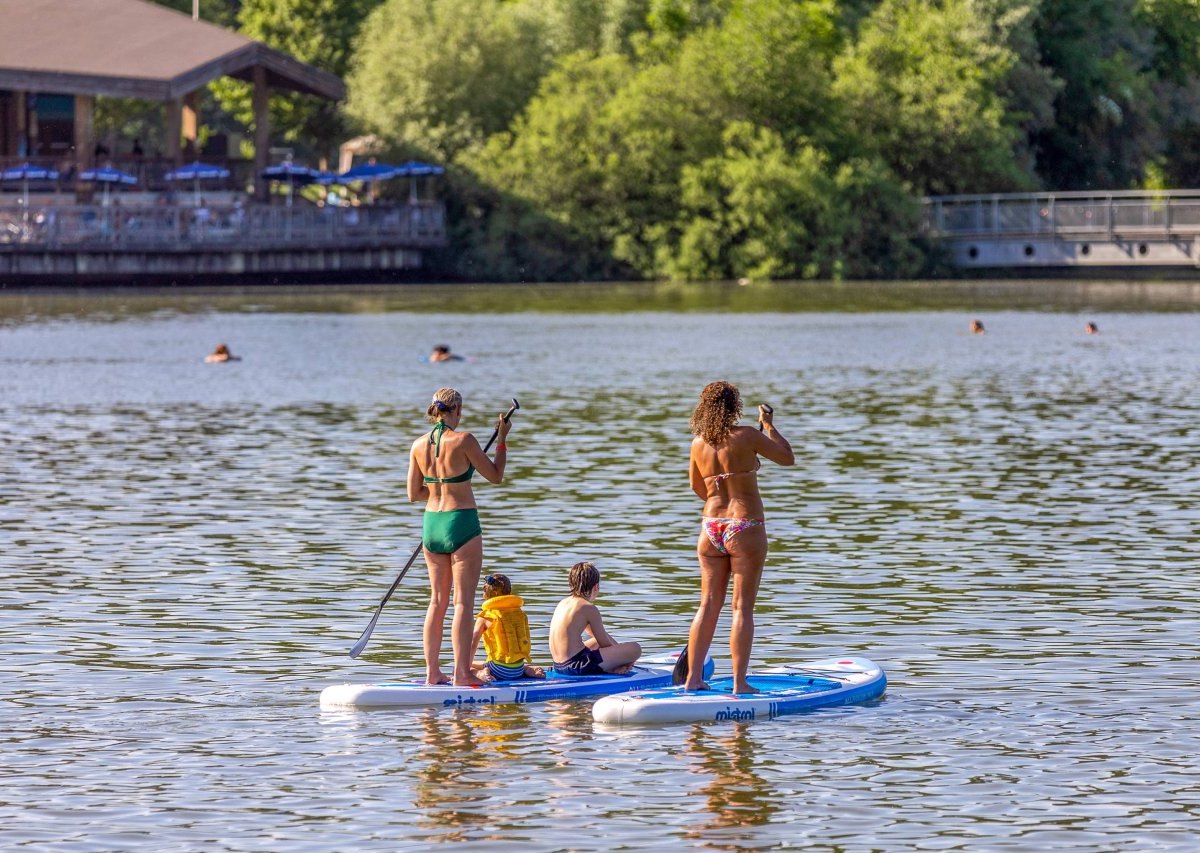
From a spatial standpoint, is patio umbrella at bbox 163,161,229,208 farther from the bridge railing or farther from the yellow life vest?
the yellow life vest

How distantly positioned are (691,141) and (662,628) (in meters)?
73.3

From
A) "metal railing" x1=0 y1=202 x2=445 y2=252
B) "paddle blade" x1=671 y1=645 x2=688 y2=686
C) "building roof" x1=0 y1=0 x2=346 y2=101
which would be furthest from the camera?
"building roof" x1=0 y1=0 x2=346 y2=101

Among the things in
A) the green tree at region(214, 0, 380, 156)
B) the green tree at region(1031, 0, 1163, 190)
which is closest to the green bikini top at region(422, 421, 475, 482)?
the green tree at region(214, 0, 380, 156)

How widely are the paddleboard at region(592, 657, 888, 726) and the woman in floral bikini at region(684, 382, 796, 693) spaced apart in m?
0.56

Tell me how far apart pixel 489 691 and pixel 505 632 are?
44 cm

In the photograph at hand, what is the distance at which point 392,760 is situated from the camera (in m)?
13.2

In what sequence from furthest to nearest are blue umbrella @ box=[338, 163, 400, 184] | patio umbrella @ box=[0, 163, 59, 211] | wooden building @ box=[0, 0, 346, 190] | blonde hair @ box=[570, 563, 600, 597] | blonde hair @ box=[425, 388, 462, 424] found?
1. blue umbrella @ box=[338, 163, 400, 184]
2. wooden building @ box=[0, 0, 346, 190]
3. patio umbrella @ box=[0, 163, 59, 211]
4. blonde hair @ box=[570, 563, 600, 597]
5. blonde hair @ box=[425, 388, 462, 424]

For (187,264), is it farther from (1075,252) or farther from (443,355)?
(443,355)

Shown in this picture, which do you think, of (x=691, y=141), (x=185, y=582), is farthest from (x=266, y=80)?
(x=185, y=582)

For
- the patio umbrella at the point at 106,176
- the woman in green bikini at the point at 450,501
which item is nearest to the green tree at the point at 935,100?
the patio umbrella at the point at 106,176

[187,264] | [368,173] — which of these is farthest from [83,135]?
[368,173]

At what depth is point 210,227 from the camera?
77625 mm

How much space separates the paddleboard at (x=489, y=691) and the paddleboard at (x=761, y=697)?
315 millimetres

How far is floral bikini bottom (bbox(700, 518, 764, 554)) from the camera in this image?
13594 mm
